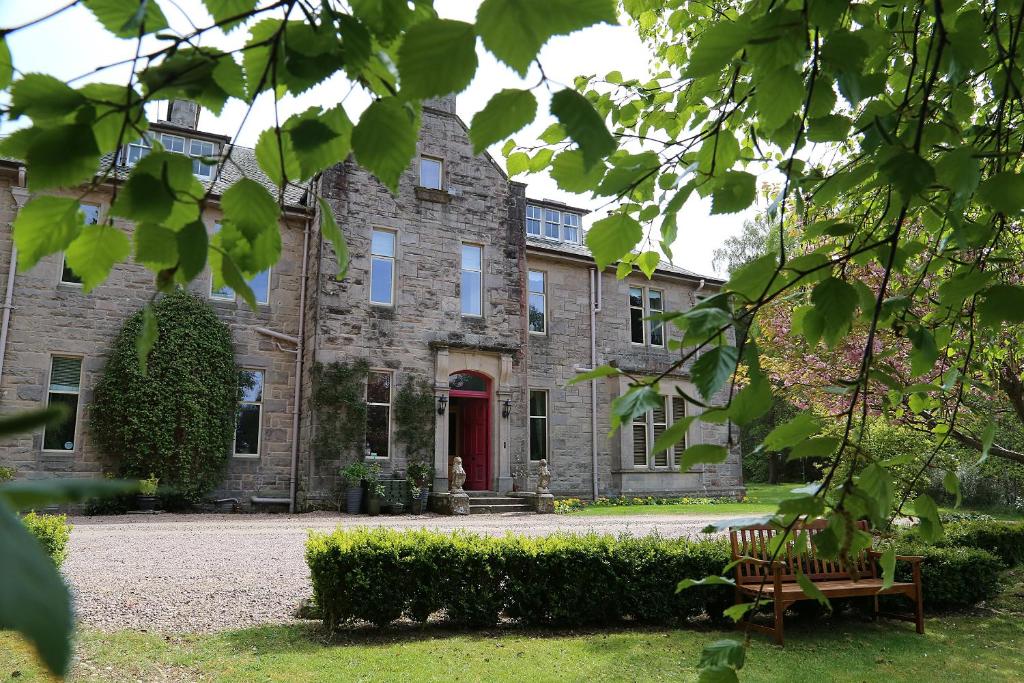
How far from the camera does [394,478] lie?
607 inches

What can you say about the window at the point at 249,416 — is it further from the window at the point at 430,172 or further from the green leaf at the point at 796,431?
the green leaf at the point at 796,431

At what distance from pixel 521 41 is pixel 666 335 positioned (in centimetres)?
2063

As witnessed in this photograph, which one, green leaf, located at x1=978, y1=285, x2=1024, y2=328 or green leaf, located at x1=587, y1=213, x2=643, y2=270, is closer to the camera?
green leaf, located at x1=978, y1=285, x2=1024, y2=328

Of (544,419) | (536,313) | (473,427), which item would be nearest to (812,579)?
(473,427)

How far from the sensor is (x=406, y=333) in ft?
53.8

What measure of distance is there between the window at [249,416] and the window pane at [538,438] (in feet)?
21.2

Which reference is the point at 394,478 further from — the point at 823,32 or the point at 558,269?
the point at 823,32

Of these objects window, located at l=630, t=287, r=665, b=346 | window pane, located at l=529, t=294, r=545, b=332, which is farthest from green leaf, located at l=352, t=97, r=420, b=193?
window, located at l=630, t=287, r=665, b=346

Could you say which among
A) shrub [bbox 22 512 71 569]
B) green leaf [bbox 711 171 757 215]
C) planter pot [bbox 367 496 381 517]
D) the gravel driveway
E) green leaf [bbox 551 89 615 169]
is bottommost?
the gravel driveway

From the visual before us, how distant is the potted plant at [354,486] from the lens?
576 inches

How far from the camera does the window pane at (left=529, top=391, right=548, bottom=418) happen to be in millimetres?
18562

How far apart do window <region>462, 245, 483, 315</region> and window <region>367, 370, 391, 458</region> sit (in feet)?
8.80

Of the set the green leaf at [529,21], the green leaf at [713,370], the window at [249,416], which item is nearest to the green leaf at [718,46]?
the green leaf at [529,21]

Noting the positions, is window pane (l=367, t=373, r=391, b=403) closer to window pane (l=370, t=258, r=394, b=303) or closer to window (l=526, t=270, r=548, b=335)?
window pane (l=370, t=258, r=394, b=303)
